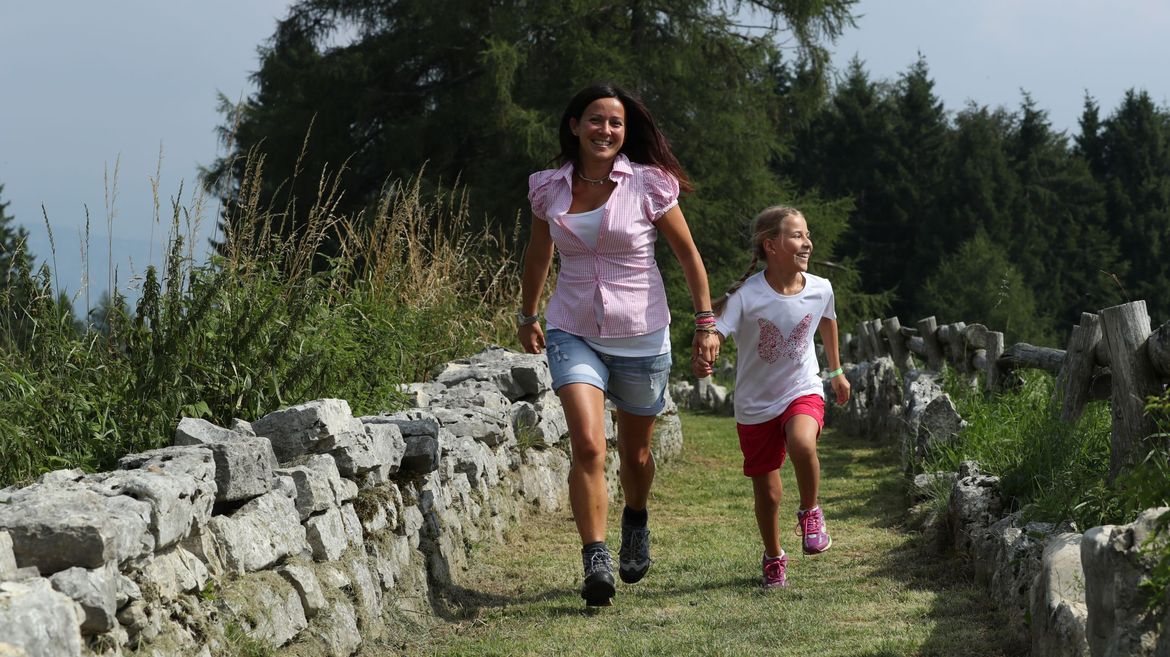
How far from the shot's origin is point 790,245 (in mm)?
4934

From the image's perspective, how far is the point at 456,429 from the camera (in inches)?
227

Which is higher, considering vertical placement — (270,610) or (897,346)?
(897,346)

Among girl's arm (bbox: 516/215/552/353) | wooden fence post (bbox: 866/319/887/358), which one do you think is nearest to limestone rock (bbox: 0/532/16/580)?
girl's arm (bbox: 516/215/552/353)

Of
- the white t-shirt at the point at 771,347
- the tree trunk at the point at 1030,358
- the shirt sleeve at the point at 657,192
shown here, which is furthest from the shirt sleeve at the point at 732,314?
the tree trunk at the point at 1030,358

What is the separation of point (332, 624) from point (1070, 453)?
9.04 ft

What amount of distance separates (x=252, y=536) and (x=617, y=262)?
5.33ft

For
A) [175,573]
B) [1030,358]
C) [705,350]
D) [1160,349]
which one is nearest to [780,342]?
[705,350]

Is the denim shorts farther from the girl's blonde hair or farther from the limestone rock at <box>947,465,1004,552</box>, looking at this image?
the limestone rock at <box>947,465,1004,552</box>

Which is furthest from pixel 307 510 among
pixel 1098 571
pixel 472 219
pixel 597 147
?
pixel 472 219

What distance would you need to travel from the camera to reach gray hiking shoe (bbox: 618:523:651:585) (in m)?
→ 4.75

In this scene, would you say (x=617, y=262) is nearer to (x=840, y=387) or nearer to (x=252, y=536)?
(x=840, y=387)

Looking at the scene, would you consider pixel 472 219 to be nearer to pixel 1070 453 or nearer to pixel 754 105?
pixel 754 105

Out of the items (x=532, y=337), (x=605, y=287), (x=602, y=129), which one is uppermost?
(x=602, y=129)

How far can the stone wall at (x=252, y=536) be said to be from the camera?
8.47 feet
